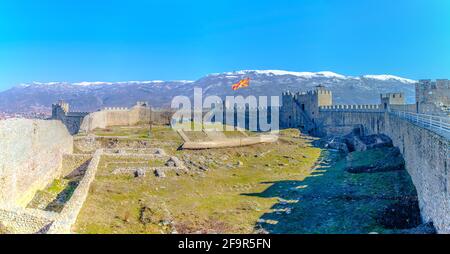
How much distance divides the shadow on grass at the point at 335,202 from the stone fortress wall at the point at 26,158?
1122cm

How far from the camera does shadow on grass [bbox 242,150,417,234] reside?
15977 mm

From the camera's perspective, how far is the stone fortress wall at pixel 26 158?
18391mm

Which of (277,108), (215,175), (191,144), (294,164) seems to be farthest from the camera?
(277,108)

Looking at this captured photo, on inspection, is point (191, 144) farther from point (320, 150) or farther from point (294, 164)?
point (320, 150)

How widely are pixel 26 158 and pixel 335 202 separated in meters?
15.6

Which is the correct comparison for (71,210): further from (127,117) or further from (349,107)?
(349,107)

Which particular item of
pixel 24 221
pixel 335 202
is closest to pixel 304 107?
pixel 335 202

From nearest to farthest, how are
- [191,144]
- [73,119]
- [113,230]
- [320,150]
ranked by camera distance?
[113,230], [191,144], [320,150], [73,119]

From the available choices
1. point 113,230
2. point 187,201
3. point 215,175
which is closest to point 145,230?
point 113,230

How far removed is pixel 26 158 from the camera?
70.5ft

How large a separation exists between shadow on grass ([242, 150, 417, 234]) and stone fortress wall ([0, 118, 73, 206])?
442 inches
